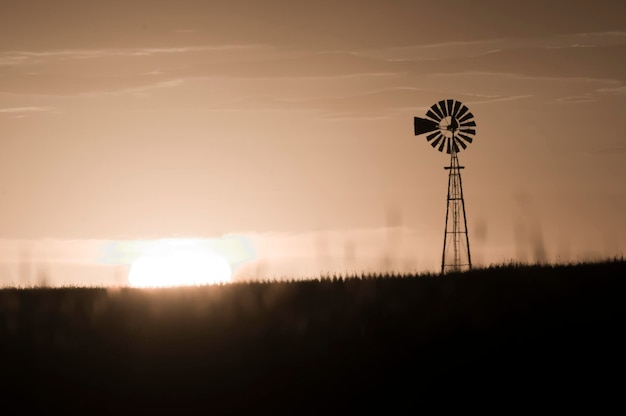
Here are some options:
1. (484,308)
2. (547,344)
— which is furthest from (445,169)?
(547,344)

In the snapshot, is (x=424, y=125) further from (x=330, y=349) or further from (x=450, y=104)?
(x=330, y=349)

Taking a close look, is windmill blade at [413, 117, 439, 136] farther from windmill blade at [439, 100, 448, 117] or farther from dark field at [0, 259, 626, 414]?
dark field at [0, 259, 626, 414]

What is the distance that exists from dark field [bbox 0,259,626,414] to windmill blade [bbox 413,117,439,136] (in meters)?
15.5

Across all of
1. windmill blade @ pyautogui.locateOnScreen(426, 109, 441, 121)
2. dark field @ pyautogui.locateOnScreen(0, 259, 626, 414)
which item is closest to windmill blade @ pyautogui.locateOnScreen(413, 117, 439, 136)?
windmill blade @ pyautogui.locateOnScreen(426, 109, 441, 121)

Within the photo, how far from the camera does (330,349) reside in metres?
20.5

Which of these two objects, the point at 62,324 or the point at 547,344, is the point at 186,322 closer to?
the point at 62,324

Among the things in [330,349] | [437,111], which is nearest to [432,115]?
[437,111]

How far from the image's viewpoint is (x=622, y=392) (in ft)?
61.0

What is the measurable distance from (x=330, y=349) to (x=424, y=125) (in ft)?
71.5

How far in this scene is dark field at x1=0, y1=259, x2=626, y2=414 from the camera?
18.6 m

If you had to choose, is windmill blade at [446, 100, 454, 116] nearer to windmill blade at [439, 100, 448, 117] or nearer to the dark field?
windmill blade at [439, 100, 448, 117]

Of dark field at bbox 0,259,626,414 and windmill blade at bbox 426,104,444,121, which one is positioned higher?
windmill blade at bbox 426,104,444,121

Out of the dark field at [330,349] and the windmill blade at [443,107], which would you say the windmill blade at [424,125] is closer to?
the windmill blade at [443,107]

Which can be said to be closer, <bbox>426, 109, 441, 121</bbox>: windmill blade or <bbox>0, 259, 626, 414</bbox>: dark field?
<bbox>0, 259, 626, 414</bbox>: dark field
